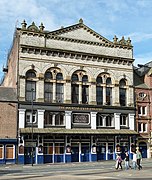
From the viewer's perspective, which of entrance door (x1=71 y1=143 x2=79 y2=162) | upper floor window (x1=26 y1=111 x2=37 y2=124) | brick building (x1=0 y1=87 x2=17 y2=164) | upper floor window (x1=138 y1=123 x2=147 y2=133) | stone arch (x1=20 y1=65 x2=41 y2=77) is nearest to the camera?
brick building (x1=0 y1=87 x2=17 y2=164)

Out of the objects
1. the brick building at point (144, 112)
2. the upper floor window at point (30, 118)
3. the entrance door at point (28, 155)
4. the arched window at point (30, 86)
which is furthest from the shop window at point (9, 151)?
the brick building at point (144, 112)

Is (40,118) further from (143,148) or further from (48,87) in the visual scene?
(143,148)

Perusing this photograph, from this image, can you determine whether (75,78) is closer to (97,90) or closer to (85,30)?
(97,90)

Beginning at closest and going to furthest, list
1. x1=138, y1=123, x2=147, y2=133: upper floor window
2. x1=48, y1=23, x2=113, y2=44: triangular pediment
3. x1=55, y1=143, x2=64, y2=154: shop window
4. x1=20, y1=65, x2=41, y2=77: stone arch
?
x1=20, y1=65, x2=41, y2=77: stone arch
x1=55, y1=143, x2=64, y2=154: shop window
x1=48, y1=23, x2=113, y2=44: triangular pediment
x1=138, y1=123, x2=147, y2=133: upper floor window

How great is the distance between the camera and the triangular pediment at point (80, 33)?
47.4 meters

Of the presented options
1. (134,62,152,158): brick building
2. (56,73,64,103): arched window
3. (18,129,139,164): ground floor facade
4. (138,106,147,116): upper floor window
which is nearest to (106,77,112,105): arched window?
(134,62,152,158): brick building

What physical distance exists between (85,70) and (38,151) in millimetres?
13180

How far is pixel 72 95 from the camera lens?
46688 millimetres

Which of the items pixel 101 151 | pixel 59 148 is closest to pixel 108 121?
pixel 101 151

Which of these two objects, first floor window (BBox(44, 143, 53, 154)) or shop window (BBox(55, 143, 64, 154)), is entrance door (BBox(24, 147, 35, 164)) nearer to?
first floor window (BBox(44, 143, 53, 154))

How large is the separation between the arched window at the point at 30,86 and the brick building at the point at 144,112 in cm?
1619

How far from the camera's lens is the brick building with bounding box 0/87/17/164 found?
1631 inches

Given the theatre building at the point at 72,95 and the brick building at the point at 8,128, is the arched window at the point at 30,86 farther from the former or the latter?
the brick building at the point at 8,128

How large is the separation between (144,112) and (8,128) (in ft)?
69.6
